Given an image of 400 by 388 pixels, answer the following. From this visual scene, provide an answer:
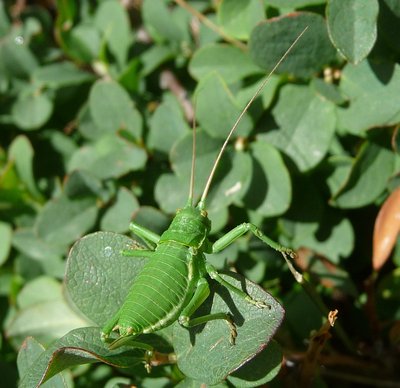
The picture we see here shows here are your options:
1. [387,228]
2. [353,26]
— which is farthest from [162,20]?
[387,228]

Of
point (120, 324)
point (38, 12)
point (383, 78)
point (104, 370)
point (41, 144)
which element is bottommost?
point (104, 370)

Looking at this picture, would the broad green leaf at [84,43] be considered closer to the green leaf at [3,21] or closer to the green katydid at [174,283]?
the green leaf at [3,21]

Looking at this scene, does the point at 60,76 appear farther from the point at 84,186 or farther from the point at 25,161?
the point at 84,186

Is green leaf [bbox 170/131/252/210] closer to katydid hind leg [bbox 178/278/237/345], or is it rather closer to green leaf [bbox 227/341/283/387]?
katydid hind leg [bbox 178/278/237/345]

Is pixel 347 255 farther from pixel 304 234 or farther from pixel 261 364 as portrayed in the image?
pixel 261 364

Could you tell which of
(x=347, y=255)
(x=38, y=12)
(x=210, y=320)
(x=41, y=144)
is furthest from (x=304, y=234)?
(x=38, y=12)

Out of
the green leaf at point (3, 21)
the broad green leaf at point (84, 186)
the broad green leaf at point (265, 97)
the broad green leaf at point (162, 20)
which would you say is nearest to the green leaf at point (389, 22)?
the broad green leaf at point (265, 97)
